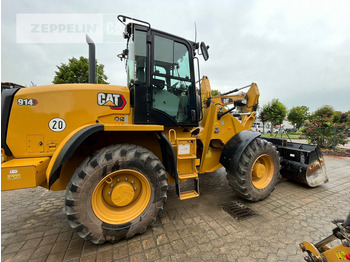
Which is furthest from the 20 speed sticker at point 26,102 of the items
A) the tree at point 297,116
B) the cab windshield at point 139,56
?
the tree at point 297,116

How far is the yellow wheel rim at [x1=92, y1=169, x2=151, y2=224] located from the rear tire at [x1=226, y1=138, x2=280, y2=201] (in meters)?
1.74

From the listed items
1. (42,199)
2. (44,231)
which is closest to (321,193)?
(44,231)

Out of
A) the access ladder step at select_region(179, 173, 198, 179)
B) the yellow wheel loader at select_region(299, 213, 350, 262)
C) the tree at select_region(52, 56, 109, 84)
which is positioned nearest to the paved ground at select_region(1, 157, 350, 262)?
the yellow wheel loader at select_region(299, 213, 350, 262)

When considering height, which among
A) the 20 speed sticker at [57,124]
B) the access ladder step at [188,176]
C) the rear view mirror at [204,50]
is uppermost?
the rear view mirror at [204,50]

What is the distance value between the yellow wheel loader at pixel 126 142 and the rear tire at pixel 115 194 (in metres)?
0.01

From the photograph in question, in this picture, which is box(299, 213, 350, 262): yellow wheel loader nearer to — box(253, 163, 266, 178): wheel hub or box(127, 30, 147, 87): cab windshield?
box(253, 163, 266, 178): wheel hub

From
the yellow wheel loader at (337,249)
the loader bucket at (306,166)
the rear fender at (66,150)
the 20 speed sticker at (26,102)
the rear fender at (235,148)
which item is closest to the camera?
the yellow wheel loader at (337,249)

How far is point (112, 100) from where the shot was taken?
245 cm

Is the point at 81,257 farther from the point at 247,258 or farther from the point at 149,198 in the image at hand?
the point at 247,258

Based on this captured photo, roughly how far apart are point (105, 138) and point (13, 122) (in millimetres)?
1151

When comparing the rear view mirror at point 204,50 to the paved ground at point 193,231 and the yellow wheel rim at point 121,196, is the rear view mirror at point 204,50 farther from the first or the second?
the paved ground at point 193,231

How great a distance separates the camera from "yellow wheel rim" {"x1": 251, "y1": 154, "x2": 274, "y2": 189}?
330cm

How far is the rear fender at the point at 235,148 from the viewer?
120 inches

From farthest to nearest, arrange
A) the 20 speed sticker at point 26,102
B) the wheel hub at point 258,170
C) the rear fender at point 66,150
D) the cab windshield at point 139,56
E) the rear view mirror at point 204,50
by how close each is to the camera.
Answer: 1. the wheel hub at point 258,170
2. the rear view mirror at point 204,50
3. the cab windshield at point 139,56
4. the 20 speed sticker at point 26,102
5. the rear fender at point 66,150
